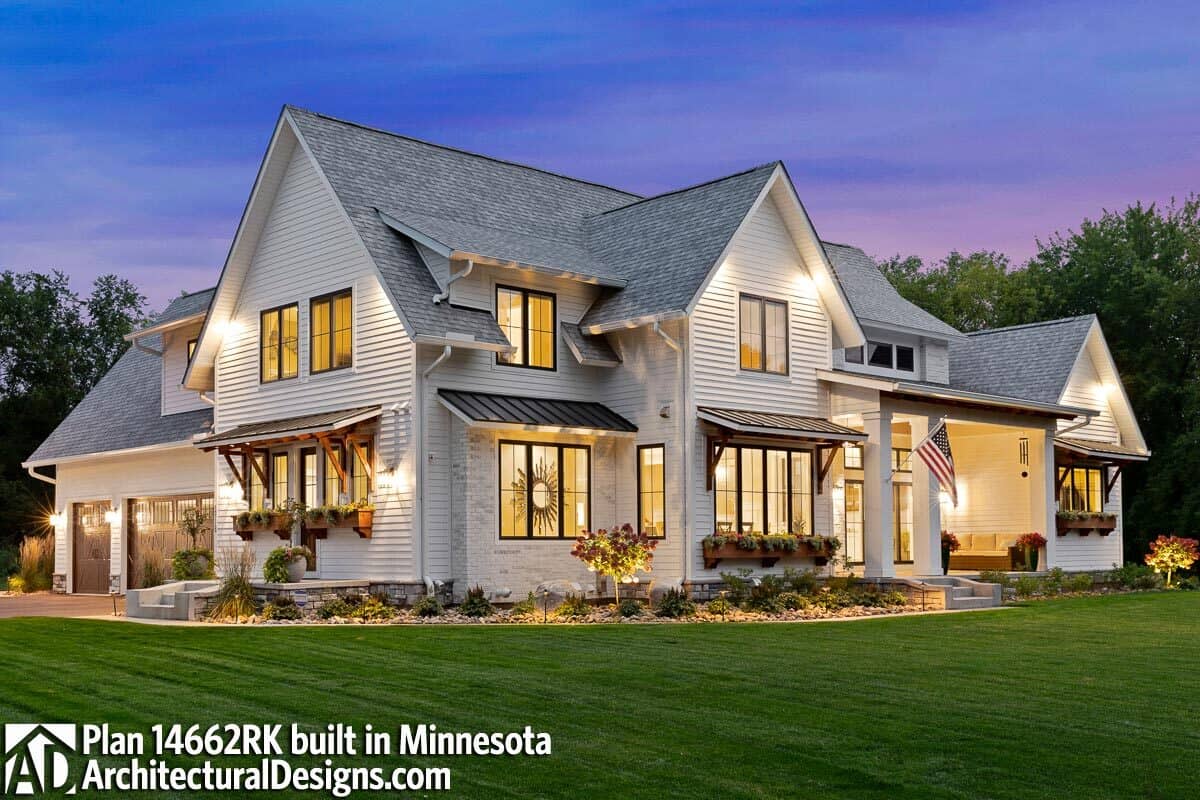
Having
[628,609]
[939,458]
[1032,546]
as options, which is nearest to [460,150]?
[628,609]

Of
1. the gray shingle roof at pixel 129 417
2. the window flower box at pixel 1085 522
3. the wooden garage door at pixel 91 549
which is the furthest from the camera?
the wooden garage door at pixel 91 549

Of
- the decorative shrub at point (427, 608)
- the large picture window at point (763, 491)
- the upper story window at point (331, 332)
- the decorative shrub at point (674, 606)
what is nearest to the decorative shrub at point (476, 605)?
the decorative shrub at point (427, 608)

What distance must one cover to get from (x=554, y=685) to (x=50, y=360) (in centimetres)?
4837

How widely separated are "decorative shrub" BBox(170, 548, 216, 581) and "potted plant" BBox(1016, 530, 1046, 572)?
17268 millimetres

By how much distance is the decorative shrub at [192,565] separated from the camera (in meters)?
25.2

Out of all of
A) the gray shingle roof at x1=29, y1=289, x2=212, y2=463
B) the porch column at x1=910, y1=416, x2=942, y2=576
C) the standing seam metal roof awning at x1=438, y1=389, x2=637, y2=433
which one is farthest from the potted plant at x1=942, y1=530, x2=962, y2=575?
the gray shingle roof at x1=29, y1=289, x2=212, y2=463

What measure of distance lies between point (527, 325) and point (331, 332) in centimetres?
355

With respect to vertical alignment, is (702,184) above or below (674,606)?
above

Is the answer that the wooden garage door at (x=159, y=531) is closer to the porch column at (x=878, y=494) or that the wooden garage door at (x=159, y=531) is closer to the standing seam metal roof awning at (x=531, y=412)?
the standing seam metal roof awning at (x=531, y=412)

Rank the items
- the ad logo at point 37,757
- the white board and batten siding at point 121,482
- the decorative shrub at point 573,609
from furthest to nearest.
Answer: the white board and batten siding at point 121,482 → the decorative shrub at point 573,609 → the ad logo at point 37,757

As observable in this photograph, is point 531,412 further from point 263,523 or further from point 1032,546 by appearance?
point 1032,546

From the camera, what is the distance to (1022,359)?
33562mm

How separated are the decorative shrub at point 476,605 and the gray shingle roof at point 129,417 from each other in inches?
379

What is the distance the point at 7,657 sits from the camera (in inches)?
541
